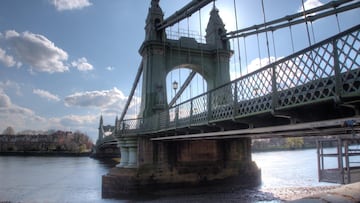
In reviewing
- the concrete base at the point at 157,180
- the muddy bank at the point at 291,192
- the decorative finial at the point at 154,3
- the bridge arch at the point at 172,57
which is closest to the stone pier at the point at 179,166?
the concrete base at the point at 157,180

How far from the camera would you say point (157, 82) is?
1833cm

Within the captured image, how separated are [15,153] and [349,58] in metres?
77.5

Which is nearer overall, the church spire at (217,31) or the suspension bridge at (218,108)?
the suspension bridge at (218,108)

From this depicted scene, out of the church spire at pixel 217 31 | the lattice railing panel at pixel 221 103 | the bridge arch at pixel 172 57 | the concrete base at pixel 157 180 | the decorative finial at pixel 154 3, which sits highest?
the decorative finial at pixel 154 3

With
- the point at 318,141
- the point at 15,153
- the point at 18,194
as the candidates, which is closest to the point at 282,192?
the point at 318,141

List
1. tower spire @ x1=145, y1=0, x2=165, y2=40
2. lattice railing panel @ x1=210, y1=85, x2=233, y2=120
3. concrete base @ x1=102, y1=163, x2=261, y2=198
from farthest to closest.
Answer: tower spire @ x1=145, y1=0, x2=165, y2=40 → concrete base @ x1=102, y1=163, x2=261, y2=198 → lattice railing panel @ x1=210, y1=85, x2=233, y2=120

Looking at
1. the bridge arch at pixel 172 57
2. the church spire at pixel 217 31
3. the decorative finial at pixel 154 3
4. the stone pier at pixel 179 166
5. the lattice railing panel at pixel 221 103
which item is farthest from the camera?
the church spire at pixel 217 31

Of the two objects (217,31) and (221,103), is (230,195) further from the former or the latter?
(217,31)

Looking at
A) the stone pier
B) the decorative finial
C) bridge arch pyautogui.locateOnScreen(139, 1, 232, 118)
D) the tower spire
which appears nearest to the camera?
the stone pier

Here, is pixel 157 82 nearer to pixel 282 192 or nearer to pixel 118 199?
pixel 118 199

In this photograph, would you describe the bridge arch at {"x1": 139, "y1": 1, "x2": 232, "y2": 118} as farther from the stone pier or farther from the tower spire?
the stone pier

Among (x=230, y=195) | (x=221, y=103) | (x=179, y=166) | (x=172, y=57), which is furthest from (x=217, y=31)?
(x=221, y=103)

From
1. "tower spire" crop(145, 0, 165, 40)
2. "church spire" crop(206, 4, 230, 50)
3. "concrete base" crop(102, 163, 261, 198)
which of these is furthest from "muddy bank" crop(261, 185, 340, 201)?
"tower spire" crop(145, 0, 165, 40)

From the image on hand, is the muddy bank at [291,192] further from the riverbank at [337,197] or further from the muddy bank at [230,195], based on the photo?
the riverbank at [337,197]
